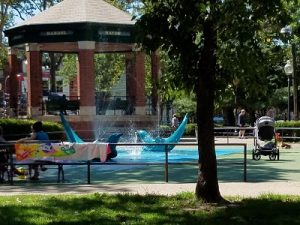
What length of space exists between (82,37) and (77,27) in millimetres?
615

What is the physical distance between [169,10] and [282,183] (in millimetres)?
5259

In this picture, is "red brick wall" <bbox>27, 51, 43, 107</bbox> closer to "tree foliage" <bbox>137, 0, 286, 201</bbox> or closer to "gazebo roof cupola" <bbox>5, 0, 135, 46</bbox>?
"gazebo roof cupola" <bbox>5, 0, 135, 46</bbox>

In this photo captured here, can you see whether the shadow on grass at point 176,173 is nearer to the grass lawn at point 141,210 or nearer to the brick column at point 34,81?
the grass lawn at point 141,210

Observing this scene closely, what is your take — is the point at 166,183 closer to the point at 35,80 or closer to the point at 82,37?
the point at 82,37

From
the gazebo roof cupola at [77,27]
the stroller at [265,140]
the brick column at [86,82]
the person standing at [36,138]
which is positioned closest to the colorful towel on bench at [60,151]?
the person standing at [36,138]

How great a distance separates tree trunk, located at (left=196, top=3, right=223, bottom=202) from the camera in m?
10.1

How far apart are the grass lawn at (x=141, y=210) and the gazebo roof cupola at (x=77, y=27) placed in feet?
57.6

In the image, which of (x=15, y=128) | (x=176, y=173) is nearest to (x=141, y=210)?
(x=176, y=173)

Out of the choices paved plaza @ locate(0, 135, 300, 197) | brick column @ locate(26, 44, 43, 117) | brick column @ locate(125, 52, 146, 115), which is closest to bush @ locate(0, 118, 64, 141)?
brick column @ locate(26, 44, 43, 117)

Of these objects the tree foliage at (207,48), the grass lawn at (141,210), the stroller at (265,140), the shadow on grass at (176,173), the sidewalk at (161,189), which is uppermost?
the tree foliage at (207,48)

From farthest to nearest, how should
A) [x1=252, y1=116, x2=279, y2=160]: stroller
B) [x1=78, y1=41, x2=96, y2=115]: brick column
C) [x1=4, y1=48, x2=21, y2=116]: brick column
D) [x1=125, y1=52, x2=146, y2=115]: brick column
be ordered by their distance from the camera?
[x1=4, y1=48, x2=21, y2=116]: brick column
[x1=125, y1=52, x2=146, y2=115]: brick column
[x1=78, y1=41, x2=96, y2=115]: brick column
[x1=252, y1=116, x2=279, y2=160]: stroller

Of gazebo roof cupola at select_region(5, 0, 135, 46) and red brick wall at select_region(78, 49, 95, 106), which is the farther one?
red brick wall at select_region(78, 49, 95, 106)

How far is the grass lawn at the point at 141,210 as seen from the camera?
8.45 metres

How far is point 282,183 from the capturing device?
13195 millimetres
